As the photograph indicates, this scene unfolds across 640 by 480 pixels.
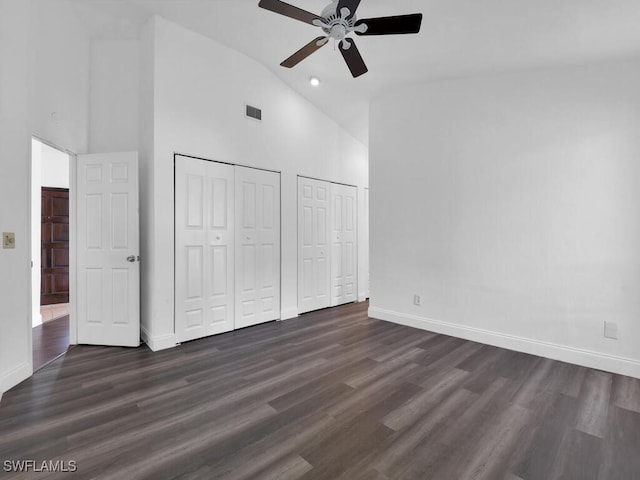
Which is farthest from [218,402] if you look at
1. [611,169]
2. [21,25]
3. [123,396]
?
[611,169]

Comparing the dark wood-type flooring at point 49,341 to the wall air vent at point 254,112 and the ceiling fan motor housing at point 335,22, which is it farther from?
the ceiling fan motor housing at point 335,22

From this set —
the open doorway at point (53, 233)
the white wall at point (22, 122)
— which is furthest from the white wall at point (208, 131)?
the open doorway at point (53, 233)

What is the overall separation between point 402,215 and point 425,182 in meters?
0.51

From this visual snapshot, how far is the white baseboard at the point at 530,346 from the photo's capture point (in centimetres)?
285

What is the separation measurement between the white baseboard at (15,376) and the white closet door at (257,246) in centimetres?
190

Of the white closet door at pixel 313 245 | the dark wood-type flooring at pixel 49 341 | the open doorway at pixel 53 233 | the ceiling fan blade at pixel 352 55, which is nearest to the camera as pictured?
the ceiling fan blade at pixel 352 55

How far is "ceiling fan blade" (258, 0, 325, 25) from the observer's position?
2.15 meters

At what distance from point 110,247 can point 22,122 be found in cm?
129

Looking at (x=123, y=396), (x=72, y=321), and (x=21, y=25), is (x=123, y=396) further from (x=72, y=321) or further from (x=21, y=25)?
(x=21, y=25)

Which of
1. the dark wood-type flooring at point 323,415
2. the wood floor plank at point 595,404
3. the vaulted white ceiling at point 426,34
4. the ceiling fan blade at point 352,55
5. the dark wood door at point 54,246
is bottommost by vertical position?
the wood floor plank at point 595,404

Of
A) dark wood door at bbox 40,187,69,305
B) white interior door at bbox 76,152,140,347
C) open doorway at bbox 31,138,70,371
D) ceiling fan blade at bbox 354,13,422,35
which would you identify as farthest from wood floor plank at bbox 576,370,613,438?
dark wood door at bbox 40,187,69,305

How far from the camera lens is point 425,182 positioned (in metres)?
4.03

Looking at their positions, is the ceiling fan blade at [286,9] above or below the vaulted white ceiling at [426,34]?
below

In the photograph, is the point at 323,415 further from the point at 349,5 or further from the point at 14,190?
the point at 14,190
